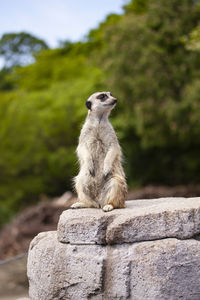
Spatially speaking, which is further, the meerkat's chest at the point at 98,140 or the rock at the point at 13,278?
the rock at the point at 13,278

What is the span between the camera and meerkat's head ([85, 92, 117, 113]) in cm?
503

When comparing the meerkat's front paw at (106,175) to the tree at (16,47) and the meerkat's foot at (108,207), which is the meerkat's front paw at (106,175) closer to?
the meerkat's foot at (108,207)

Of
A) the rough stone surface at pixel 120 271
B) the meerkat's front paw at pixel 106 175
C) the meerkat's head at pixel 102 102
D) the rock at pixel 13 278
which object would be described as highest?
the meerkat's head at pixel 102 102

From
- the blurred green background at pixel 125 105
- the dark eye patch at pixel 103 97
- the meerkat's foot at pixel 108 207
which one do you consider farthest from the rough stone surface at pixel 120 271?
the blurred green background at pixel 125 105

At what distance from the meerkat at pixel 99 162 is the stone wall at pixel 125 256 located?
343 mm

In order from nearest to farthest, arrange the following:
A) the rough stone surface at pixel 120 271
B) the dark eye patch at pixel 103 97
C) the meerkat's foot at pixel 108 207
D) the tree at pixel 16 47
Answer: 1. the rough stone surface at pixel 120 271
2. the meerkat's foot at pixel 108 207
3. the dark eye patch at pixel 103 97
4. the tree at pixel 16 47

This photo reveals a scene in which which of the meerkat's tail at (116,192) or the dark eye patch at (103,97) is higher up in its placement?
the dark eye patch at (103,97)

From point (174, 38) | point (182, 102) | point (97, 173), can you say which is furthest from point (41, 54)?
point (97, 173)

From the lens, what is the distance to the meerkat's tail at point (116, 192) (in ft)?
16.0

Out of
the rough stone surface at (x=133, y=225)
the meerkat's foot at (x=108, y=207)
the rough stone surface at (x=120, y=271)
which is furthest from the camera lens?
the meerkat's foot at (x=108, y=207)

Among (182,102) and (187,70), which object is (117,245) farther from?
(187,70)

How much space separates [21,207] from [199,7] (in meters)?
11.0

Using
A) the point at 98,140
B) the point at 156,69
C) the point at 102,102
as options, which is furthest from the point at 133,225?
the point at 156,69

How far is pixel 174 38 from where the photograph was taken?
1506 centimetres
